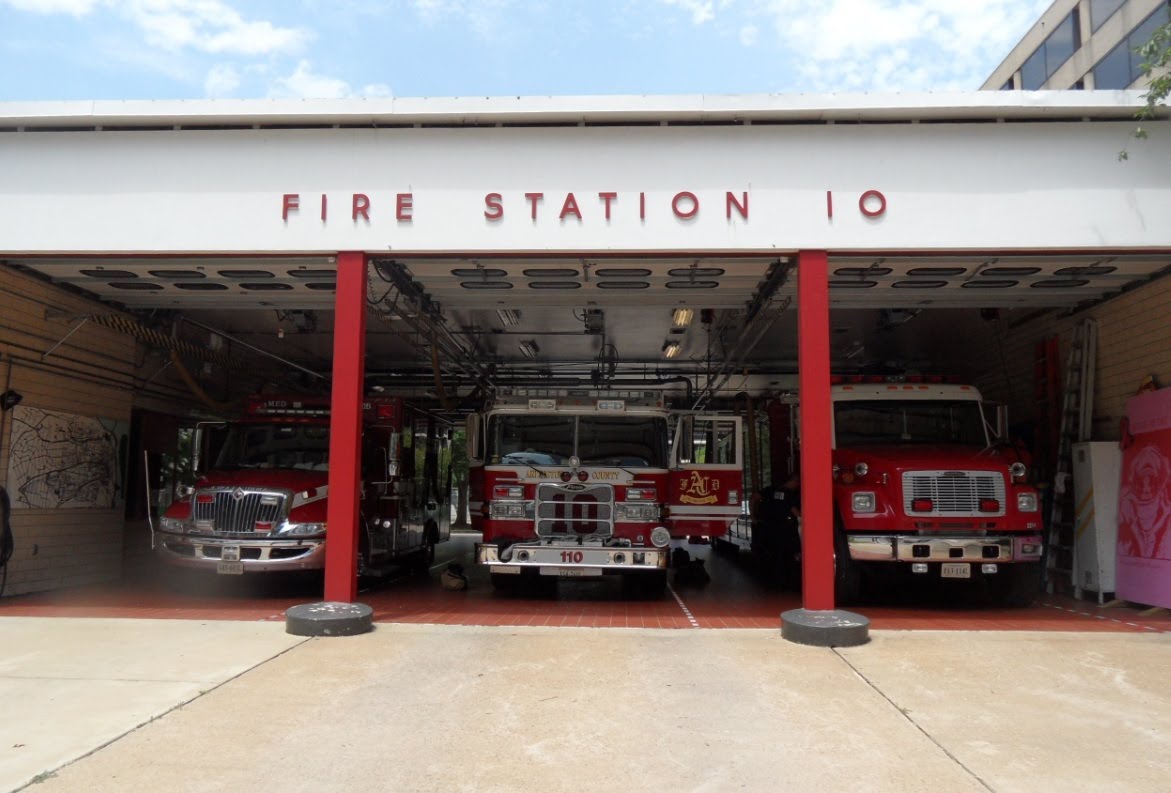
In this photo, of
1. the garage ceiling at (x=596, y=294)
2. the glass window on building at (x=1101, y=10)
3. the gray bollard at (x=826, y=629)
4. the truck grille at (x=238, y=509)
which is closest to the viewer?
the gray bollard at (x=826, y=629)

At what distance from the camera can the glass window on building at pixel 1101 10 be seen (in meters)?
29.6

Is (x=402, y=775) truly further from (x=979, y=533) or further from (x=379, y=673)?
(x=979, y=533)

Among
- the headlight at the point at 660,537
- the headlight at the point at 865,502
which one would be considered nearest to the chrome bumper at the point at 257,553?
the headlight at the point at 660,537

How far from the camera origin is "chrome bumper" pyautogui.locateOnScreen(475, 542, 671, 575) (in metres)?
9.70

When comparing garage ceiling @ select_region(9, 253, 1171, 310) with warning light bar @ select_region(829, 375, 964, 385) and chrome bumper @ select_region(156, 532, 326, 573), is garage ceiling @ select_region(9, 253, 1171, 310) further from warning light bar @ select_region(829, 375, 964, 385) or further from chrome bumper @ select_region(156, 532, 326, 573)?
chrome bumper @ select_region(156, 532, 326, 573)

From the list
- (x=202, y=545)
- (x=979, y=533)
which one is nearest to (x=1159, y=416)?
(x=979, y=533)

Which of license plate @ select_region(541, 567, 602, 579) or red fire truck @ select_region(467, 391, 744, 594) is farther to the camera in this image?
red fire truck @ select_region(467, 391, 744, 594)

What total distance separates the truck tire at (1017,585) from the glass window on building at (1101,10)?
28.2 meters

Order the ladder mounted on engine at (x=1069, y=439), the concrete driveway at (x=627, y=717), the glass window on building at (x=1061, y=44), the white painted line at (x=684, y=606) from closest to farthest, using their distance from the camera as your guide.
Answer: the concrete driveway at (x=627, y=717) → the white painted line at (x=684, y=606) → the ladder mounted on engine at (x=1069, y=439) → the glass window on building at (x=1061, y=44)

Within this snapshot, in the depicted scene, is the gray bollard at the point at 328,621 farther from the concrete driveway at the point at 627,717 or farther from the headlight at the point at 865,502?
the headlight at the point at 865,502

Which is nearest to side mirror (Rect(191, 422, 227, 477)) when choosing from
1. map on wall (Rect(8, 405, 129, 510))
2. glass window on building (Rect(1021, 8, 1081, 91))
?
Result: map on wall (Rect(8, 405, 129, 510))

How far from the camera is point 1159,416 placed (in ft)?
31.1

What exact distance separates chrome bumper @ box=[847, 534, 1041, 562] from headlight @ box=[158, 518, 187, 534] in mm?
7953

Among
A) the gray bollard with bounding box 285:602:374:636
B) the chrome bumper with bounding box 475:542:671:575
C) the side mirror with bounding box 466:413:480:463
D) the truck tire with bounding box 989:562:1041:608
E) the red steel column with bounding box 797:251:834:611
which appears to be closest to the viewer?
the gray bollard with bounding box 285:602:374:636
